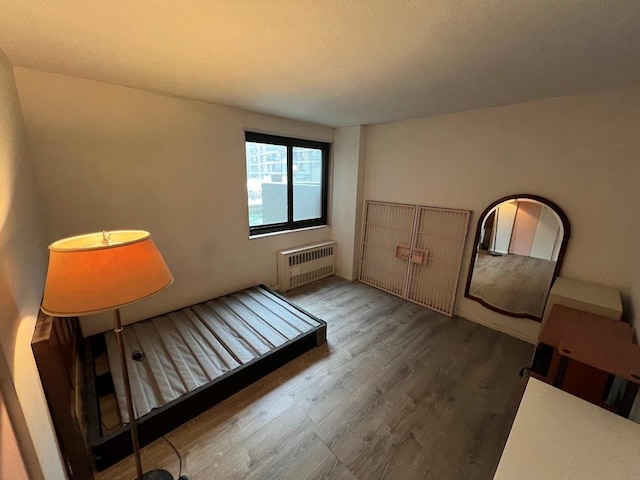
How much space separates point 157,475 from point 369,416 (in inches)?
49.3

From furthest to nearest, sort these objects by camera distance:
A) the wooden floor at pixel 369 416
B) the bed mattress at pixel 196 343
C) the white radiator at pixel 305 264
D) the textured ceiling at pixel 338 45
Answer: the white radiator at pixel 305 264, the bed mattress at pixel 196 343, the wooden floor at pixel 369 416, the textured ceiling at pixel 338 45

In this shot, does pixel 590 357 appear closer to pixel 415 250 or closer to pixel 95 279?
pixel 415 250

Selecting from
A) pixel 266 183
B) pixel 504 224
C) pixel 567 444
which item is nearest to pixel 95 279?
pixel 567 444

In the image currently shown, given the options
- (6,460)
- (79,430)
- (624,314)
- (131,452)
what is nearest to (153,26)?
(6,460)

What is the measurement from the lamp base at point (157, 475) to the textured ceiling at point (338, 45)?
224 centimetres

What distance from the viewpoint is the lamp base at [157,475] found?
51.8 inches

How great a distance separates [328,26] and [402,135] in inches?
86.8

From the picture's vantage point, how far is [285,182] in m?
3.47

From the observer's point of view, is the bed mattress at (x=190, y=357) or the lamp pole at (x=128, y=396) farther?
the bed mattress at (x=190, y=357)

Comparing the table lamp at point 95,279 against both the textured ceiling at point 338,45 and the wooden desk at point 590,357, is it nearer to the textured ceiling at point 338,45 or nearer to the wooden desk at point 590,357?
the textured ceiling at point 338,45

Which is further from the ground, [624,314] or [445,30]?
[445,30]

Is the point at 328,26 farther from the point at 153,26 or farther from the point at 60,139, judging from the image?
the point at 60,139

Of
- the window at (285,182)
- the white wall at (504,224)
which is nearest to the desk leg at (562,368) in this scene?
the white wall at (504,224)

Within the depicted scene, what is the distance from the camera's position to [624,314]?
1.95 m
